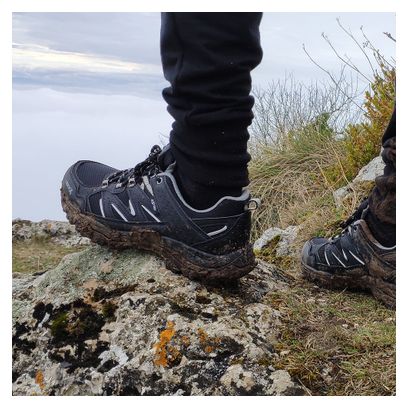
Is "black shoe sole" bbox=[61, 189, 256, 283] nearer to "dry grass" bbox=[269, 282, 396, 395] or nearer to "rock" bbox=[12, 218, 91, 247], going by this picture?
"dry grass" bbox=[269, 282, 396, 395]

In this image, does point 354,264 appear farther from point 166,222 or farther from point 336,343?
point 166,222

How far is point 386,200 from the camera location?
2141mm

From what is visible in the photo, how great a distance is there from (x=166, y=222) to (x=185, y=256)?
14cm

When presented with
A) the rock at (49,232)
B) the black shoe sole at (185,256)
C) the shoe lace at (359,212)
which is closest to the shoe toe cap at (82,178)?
the black shoe sole at (185,256)

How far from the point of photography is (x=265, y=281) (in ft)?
7.34

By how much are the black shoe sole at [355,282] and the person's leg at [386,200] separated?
157 millimetres

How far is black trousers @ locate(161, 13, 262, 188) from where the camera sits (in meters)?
1.74

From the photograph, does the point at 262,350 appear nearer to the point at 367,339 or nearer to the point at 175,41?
the point at 367,339

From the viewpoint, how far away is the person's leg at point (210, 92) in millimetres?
1744

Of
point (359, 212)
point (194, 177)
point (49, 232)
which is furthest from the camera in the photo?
point (49, 232)

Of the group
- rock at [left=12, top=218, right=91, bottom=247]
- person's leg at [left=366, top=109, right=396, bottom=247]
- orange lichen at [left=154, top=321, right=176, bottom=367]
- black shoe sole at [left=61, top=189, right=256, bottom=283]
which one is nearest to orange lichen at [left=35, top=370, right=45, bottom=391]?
orange lichen at [left=154, top=321, right=176, bottom=367]

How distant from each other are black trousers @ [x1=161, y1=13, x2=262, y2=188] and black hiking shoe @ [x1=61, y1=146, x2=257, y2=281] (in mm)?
110

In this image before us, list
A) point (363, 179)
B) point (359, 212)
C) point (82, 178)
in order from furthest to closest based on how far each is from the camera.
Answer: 1. point (363, 179)
2. point (359, 212)
3. point (82, 178)

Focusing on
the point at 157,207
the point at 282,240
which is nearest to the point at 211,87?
the point at 157,207
